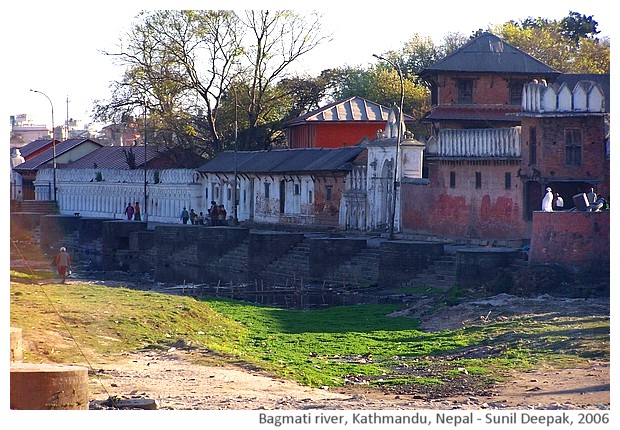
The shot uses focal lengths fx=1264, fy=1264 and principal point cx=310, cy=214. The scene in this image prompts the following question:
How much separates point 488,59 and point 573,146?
16.1m

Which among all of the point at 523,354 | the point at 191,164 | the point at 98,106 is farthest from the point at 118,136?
the point at 523,354

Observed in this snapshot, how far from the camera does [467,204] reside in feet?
121

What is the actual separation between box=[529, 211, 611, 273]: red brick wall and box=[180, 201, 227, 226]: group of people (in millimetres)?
25688

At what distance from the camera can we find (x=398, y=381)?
19.0 metres

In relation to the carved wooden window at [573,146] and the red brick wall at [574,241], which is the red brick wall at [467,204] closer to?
the carved wooden window at [573,146]

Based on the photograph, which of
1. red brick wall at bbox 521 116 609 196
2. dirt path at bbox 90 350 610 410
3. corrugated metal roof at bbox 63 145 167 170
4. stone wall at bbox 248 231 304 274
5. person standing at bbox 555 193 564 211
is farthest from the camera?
corrugated metal roof at bbox 63 145 167 170

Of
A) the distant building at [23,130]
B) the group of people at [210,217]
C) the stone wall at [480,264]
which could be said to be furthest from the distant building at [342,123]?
the stone wall at [480,264]

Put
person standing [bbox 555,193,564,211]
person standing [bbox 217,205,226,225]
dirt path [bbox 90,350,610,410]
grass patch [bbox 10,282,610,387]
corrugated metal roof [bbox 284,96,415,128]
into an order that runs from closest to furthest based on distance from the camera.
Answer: dirt path [bbox 90,350,610,410], grass patch [bbox 10,282,610,387], person standing [bbox 555,193,564,211], person standing [bbox 217,205,226,225], corrugated metal roof [bbox 284,96,415,128]

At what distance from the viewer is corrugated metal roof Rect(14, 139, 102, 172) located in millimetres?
73562

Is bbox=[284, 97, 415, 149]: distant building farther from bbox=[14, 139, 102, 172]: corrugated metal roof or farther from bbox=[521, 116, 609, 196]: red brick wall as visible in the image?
bbox=[521, 116, 609, 196]: red brick wall

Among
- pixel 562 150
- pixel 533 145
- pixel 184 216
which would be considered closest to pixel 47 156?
pixel 184 216

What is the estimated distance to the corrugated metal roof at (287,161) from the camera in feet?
156

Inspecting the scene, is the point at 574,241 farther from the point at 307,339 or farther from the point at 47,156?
the point at 47,156

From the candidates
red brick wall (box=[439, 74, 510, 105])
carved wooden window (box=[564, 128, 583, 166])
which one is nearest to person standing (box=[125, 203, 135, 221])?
red brick wall (box=[439, 74, 510, 105])
